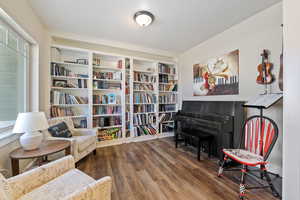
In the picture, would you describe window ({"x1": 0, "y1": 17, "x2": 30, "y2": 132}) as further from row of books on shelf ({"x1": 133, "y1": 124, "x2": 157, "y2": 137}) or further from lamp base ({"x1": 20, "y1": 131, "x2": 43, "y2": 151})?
row of books on shelf ({"x1": 133, "y1": 124, "x2": 157, "y2": 137})

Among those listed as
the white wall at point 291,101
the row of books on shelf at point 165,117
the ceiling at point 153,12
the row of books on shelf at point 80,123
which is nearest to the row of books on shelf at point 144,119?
the row of books on shelf at point 165,117

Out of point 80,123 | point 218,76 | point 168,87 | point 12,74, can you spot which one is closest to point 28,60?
point 12,74

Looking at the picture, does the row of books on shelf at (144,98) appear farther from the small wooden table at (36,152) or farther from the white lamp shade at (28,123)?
the white lamp shade at (28,123)

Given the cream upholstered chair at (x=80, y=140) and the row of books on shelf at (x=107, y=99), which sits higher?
the row of books on shelf at (x=107, y=99)

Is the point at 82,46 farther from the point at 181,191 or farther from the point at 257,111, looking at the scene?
the point at 257,111

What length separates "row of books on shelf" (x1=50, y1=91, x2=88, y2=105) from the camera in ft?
8.67

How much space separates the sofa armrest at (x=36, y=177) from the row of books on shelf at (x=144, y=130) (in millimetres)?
2138

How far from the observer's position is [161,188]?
5.32ft

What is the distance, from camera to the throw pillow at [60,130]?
6.99 ft

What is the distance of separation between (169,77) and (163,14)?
2.01 metres

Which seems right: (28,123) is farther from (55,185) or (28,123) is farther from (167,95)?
(167,95)

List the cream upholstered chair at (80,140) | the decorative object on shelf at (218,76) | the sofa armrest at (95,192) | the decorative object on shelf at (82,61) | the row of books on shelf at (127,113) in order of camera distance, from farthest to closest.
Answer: the row of books on shelf at (127,113)
the decorative object on shelf at (82,61)
the decorative object on shelf at (218,76)
the cream upholstered chair at (80,140)
the sofa armrest at (95,192)

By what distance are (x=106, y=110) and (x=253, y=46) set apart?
3.24 metres

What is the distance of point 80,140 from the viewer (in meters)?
2.17
